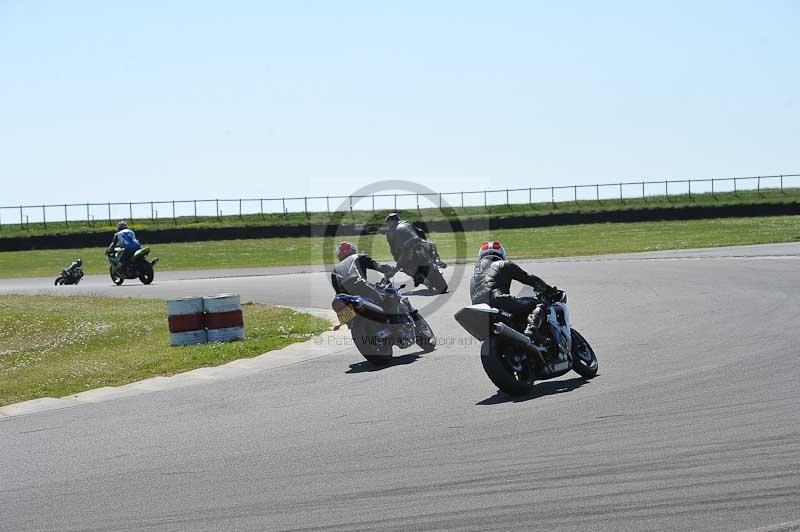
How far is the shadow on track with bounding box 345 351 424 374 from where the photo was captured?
40.0 ft

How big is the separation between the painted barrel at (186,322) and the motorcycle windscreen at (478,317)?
693 cm

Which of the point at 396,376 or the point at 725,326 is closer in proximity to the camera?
the point at 396,376

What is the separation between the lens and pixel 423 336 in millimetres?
13266

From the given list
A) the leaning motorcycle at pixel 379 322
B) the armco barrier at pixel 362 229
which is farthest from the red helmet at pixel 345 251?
the armco barrier at pixel 362 229

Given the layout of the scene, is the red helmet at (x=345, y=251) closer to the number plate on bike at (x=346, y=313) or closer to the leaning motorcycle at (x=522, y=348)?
the number plate on bike at (x=346, y=313)

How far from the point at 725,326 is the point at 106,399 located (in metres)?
8.24

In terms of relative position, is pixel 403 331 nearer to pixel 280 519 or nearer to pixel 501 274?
pixel 501 274

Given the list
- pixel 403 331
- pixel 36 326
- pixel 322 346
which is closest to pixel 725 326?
pixel 403 331

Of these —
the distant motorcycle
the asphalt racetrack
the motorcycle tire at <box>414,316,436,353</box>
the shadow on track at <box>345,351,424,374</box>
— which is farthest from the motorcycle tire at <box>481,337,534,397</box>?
the distant motorcycle

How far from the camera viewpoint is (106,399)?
11.2 m

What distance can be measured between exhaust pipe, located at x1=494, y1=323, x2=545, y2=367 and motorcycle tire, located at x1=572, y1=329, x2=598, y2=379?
539 millimetres

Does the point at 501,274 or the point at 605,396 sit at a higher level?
the point at 501,274

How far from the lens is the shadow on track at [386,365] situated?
12.2 meters

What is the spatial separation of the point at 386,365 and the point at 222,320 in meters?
4.10
